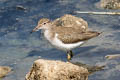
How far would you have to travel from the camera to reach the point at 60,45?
43.2 ft

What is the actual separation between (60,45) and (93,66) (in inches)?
56.9

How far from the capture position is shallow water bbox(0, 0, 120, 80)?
1314 centimetres

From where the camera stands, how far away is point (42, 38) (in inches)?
642

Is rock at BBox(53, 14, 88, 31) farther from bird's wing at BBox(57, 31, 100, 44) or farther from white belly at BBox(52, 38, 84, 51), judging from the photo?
white belly at BBox(52, 38, 84, 51)

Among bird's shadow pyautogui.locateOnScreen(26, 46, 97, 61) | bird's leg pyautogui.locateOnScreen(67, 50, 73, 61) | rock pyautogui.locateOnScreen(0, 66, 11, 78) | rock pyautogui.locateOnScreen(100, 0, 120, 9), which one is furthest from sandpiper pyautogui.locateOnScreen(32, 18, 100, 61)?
rock pyautogui.locateOnScreen(100, 0, 120, 9)

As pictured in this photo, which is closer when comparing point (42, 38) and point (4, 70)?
point (4, 70)

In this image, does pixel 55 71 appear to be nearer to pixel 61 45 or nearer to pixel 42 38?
pixel 61 45

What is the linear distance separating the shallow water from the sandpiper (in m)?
0.62

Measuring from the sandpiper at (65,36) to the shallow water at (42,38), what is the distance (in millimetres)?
620

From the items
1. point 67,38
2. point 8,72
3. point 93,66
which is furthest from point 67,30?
point 8,72

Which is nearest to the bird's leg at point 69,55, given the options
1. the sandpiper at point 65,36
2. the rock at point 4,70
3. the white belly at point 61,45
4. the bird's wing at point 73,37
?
the sandpiper at point 65,36

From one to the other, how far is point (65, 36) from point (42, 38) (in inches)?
119

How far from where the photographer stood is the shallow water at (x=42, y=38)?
13141 millimetres

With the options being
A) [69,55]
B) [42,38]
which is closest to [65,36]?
[69,55]
